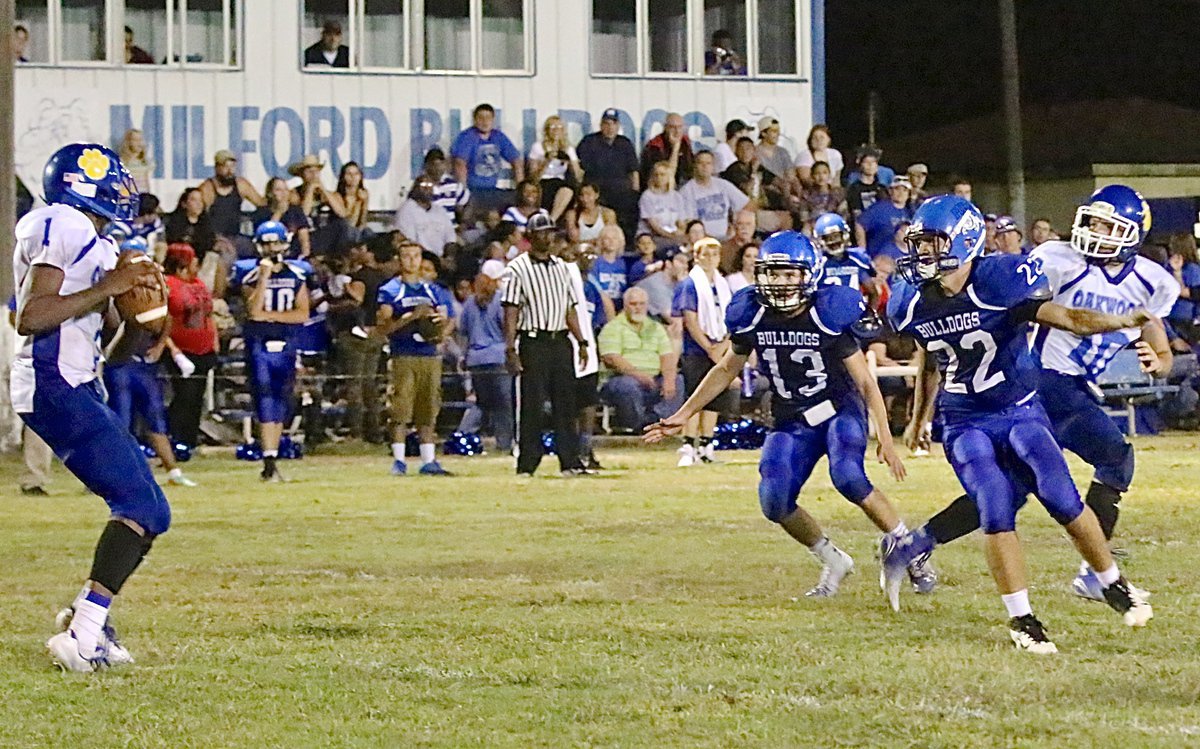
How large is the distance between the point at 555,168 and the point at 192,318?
4476 mm

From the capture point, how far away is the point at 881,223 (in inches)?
771

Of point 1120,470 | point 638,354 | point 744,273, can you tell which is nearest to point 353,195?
point 638,354

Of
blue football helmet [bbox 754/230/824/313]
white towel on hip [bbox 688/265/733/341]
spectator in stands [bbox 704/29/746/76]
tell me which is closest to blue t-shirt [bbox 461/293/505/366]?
white towel on hip [bbox 688/265/733/341]

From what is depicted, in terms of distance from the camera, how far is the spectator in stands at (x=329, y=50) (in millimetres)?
21266

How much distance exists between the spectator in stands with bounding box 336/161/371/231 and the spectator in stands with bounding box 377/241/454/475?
2.77 m

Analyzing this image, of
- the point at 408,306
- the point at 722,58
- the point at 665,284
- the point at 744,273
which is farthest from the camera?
the point at 722,58

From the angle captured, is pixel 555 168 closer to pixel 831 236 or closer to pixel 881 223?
pixel 881 223

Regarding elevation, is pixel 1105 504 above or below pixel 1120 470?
below

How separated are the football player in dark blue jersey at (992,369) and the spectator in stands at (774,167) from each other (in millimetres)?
13021

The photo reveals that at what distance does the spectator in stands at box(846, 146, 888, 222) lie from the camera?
66.6ft

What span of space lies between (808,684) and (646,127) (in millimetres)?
16161

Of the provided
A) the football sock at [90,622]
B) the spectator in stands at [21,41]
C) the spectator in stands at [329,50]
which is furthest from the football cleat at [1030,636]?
the spectator in stands at [21,41]

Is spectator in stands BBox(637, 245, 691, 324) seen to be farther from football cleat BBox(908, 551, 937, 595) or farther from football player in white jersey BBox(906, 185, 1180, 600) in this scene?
football cleat BBox(908, 551, 937, 595)

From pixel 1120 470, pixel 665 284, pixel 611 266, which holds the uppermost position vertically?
pixel 611 266
